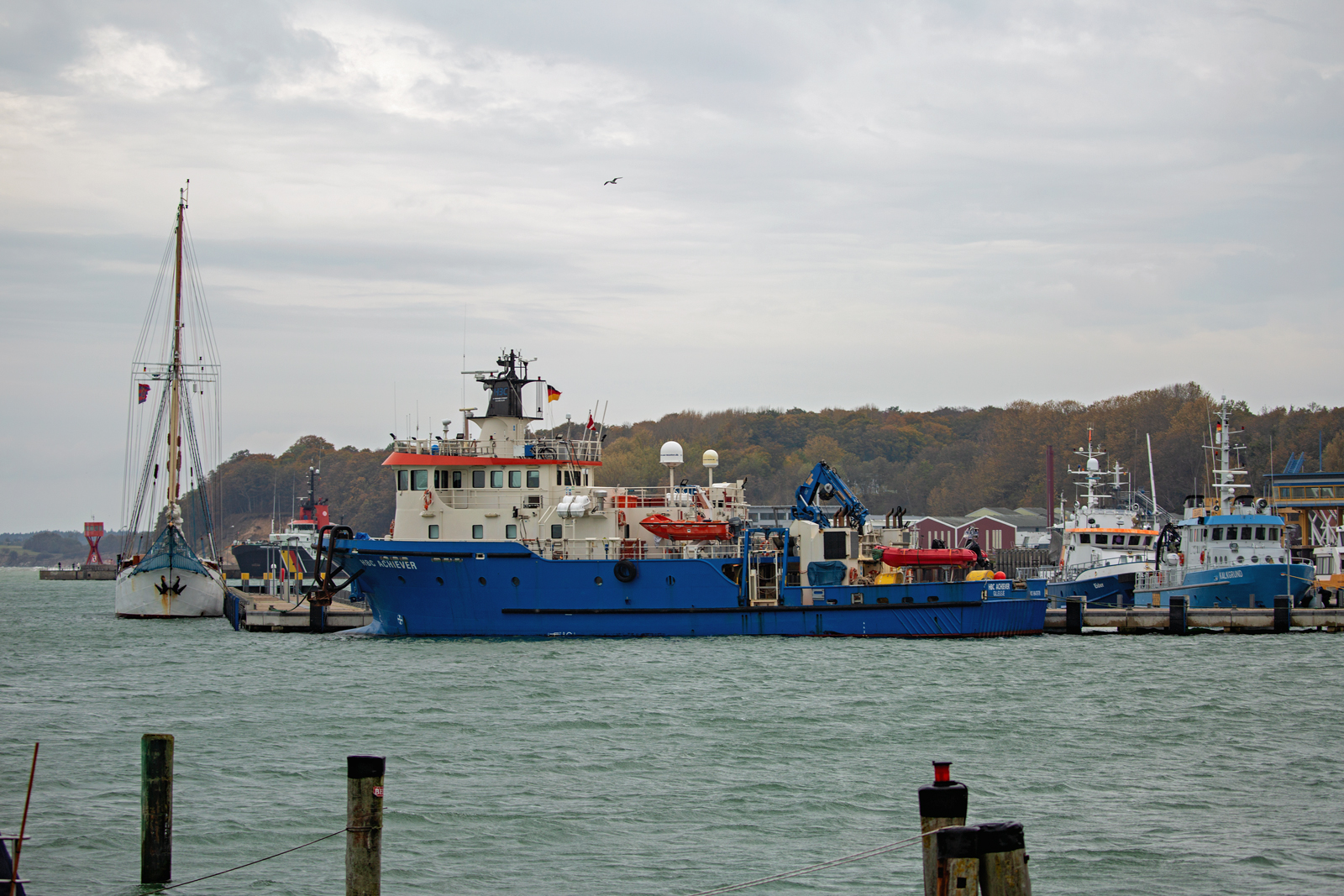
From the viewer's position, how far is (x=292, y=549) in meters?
75.2

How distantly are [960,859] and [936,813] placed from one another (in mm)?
345

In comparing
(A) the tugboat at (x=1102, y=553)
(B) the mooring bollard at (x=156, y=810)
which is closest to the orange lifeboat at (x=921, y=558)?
(A) the tugboat at (x=1102, y=553)

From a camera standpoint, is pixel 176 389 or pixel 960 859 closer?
pixel 960 859

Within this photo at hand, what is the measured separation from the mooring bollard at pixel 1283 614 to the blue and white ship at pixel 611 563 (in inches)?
269

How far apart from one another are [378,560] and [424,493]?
2.09 m

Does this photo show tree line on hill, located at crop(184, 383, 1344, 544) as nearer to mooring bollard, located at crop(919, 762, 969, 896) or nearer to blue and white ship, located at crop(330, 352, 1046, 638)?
blue and white ship, located at crop(330, 352, 1046, 638)

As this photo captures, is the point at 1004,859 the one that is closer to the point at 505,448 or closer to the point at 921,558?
A: the point at 921,558

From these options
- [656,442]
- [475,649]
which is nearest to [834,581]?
[475,649]

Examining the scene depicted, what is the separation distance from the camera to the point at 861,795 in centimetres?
1495

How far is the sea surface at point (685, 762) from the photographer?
40.4 feet

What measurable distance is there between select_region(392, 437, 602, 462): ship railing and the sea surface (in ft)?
17.1

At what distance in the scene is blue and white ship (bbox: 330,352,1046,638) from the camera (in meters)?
30.5

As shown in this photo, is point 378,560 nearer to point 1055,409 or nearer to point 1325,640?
point 1325,640

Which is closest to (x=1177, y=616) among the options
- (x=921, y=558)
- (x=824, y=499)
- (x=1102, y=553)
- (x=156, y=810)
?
(x=921, y=558)
